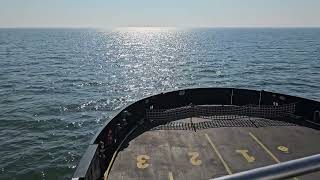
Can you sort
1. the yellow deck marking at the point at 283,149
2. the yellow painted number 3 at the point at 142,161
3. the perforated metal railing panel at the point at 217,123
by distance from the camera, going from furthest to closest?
1. the perforated metal railing panel at the point at 217,123
2. the yellow deck marking at the point at 283,149
3. the yellow painted number 3 at the point at 142,161

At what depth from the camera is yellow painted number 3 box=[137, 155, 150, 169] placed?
13670 mm

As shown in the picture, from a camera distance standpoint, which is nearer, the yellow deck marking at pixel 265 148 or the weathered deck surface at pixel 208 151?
the weathered deck surface at pixel 208 151

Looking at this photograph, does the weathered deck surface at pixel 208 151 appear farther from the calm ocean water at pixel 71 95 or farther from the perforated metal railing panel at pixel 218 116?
the calm ocean water at pixel 71 95

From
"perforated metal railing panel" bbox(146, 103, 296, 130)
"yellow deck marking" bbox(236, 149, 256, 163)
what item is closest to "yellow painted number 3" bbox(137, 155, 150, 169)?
"perforated metal railing panel" bbox(146, 103, 296, 130)

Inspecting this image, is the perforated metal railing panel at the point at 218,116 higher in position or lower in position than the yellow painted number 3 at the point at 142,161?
higher

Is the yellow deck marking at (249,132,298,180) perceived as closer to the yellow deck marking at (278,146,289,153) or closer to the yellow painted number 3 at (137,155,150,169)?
the yellow deck marking at (278,146,289,153)

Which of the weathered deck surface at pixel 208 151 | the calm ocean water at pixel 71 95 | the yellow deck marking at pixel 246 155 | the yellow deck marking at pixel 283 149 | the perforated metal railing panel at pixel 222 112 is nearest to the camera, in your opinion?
the weathered deck surface at pixel 208 151

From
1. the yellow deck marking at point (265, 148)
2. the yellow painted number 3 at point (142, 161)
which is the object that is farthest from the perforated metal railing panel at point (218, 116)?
the yellow painted number 3 at point (142, 161)

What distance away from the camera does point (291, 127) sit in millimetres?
18500

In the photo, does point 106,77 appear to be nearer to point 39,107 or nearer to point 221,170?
point 39,107

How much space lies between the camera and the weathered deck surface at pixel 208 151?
43.5ft

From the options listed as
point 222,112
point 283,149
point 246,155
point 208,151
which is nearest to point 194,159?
point 208,151

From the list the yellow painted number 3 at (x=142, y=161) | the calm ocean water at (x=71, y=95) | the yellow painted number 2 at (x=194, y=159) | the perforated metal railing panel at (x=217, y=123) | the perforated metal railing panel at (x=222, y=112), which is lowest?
the calm ocean water at (x=71, y=95)

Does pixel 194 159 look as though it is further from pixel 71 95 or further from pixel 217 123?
pixel 71 95
